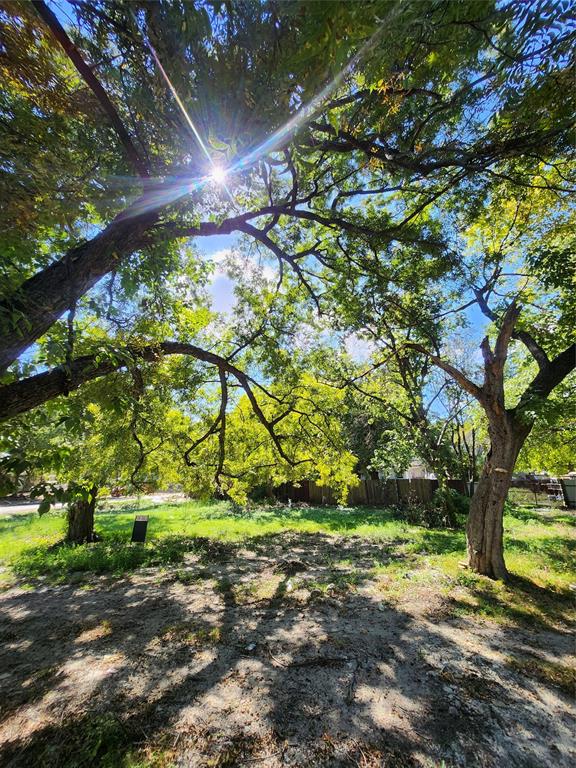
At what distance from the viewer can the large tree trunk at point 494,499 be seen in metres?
5.75

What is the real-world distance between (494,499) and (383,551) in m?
3.74

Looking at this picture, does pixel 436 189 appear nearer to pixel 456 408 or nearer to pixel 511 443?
pixel 511 443

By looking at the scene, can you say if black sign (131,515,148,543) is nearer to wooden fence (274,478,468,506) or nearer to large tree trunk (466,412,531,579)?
wooden fence (274,478,468,506)

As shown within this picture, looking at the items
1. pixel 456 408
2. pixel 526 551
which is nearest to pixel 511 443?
pixel 526 551

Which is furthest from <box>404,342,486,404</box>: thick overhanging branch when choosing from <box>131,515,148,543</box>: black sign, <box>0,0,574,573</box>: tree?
<box>131,515,148,543</box>: black sign

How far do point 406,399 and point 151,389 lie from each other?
1021 cm

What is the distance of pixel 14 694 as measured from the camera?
2.94m

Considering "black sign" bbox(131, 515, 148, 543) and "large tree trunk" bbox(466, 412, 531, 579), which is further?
"black sign" bbox(131, 515, 148, 543)

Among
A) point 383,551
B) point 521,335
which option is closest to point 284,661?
point 383,551

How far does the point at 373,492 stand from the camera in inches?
778

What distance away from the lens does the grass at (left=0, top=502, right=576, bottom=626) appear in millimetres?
5176

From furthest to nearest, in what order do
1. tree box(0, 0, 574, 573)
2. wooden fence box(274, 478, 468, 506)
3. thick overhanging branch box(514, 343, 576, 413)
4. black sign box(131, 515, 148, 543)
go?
1. wooden fence box(274, 478, 468, 506)
2. black sign box(131, 515, 148, 543)
3. thick overhanging branch box(514, 343, 576, 413)
4. tree box(0, 0, 574, 573)

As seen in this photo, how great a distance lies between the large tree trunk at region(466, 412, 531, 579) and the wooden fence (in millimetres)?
10828

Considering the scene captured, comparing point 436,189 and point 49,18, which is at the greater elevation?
point 436,189
